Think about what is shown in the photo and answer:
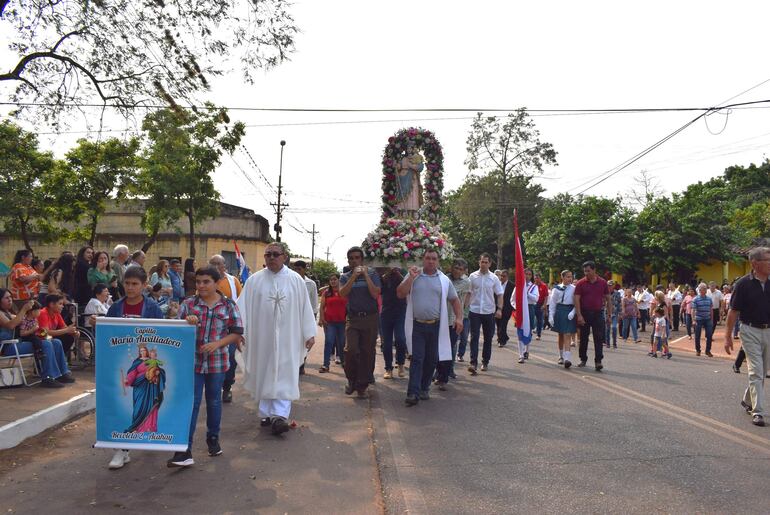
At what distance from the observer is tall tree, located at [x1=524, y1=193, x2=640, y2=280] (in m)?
33.8

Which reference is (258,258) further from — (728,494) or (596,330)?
(728,494)

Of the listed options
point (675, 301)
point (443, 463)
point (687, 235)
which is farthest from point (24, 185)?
point (687, 235)

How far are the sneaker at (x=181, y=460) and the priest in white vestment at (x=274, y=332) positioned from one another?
137 centimetres

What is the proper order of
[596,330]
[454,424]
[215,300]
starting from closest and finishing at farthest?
[215,300]
[454,424]
[596,330]

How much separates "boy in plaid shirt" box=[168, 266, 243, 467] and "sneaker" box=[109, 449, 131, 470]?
0.54 metres

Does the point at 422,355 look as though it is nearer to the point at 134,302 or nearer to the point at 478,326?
the point at 478,326

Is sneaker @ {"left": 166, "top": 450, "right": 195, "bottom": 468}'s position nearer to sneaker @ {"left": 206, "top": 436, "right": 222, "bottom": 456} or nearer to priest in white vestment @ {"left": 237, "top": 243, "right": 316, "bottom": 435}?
sneaker @ {"left": 206, "top": 436, "right": 222, "bottom": 456}

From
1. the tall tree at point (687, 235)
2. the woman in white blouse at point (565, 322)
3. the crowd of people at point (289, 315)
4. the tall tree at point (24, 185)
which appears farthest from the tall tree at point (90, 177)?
the tall tree at point (687, 235)

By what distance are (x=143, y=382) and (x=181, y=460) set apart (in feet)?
2.36

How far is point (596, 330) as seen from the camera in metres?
11.6

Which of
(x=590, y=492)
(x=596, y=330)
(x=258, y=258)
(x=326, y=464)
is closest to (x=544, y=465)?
(x=590, y=492)

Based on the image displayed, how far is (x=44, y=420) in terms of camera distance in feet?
21.9

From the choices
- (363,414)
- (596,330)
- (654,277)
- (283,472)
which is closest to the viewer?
(283,472)

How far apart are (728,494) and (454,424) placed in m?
2.93
